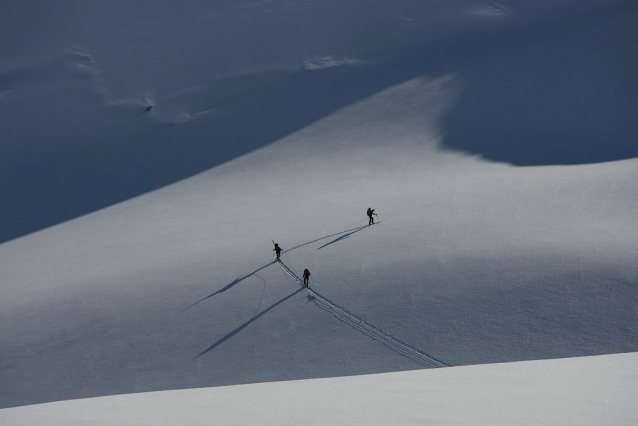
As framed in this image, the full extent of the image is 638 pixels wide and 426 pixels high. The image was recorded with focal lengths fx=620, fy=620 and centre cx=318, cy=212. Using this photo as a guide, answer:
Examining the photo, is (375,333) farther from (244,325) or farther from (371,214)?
(371,214)

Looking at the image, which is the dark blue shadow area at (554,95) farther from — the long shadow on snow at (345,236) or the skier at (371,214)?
the long shadow on snow at (345,236)

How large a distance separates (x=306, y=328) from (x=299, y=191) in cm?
1025

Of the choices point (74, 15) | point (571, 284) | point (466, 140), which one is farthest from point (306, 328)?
point (74, 15)

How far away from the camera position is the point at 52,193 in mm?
32250

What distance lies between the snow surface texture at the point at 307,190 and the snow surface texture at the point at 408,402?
24.5ft

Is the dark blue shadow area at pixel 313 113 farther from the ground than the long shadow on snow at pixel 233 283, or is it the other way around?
the dark blue shadow area at pixel 313 113

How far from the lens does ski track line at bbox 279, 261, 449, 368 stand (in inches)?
646

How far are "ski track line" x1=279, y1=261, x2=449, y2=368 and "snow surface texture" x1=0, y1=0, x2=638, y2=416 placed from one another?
52mm

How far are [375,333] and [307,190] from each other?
10.9 metres

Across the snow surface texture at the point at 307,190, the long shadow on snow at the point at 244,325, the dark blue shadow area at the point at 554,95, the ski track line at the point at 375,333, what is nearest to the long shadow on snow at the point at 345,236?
the snow surface texture at the point at 307,190

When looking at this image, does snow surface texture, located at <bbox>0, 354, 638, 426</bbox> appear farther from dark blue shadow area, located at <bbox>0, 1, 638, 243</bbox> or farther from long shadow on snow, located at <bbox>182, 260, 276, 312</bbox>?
dark blue shadow area, located at <bbox>0, 1, 638, 243</bbox>

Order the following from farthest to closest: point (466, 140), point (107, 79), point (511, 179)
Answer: point (107, 79) < point (466, 140) < point (511, 179)

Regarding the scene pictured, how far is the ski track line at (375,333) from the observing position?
1641cm

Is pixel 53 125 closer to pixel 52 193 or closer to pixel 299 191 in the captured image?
pixel 52 193
